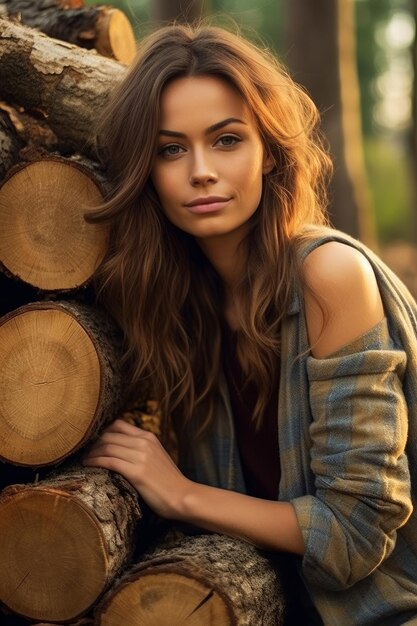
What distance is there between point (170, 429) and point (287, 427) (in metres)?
0.54

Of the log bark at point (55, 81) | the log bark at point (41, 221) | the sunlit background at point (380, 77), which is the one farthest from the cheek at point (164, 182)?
the sunlit background at point (380, 77)

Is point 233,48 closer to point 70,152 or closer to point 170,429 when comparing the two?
point 70,152

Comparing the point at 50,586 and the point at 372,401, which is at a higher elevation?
the point at 372,401

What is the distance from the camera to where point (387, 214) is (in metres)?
25.5

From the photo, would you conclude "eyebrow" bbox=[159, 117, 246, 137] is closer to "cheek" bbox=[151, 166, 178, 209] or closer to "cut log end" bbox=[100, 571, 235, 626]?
"cheek" bbox=[151, 166, 178, 209]

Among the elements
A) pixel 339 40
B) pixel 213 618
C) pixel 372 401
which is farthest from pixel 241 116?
pixel 339 40

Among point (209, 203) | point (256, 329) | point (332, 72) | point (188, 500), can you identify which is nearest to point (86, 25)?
point (209, 203)

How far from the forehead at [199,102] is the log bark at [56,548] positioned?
1.07 m

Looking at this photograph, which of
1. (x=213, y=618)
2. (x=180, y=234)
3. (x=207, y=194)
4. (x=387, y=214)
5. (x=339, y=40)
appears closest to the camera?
(x=213, y=618)

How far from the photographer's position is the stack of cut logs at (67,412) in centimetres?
246

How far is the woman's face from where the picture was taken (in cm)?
281

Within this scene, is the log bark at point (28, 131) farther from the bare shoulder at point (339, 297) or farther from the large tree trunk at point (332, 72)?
the large tree trunk at point (332, 72)

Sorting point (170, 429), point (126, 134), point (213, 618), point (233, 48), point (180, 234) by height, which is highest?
point (233, 48)

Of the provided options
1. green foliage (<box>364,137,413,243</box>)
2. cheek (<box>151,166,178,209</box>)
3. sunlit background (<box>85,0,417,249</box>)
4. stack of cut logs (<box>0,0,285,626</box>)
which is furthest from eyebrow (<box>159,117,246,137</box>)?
green foliage (<box>364,137,413,243</box>)
